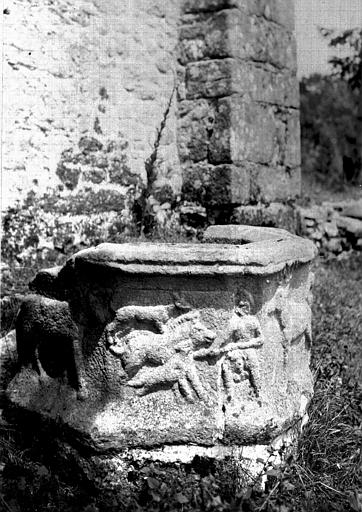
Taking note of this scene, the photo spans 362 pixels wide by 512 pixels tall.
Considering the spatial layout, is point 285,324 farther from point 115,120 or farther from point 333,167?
point 333,167

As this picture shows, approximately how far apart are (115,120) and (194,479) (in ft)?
11.6

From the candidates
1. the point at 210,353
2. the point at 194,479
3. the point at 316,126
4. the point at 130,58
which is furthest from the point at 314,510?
the point at 316,126

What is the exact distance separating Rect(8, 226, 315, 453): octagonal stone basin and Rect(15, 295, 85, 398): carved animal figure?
18 millimetres

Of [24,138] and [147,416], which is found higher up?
[24,138]

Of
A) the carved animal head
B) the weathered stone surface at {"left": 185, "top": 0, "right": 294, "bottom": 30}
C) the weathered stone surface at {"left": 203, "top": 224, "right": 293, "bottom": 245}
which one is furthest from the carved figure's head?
the weathered stone surface at {"left": 185, "top": 0, "right": 294, "bottom": 30}

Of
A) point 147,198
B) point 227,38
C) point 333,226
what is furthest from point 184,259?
point 333,226

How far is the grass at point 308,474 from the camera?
2.72 meters

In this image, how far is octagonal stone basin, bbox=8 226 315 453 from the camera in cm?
282

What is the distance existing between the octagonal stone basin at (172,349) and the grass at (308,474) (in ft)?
0.67

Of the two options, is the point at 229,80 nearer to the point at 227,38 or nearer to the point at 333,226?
the point at 227,38

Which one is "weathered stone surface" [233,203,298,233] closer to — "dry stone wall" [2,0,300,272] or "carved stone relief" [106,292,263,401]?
"dry stone wall" [2,0,300,272]

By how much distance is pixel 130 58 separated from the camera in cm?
583

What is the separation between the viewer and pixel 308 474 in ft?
9.93

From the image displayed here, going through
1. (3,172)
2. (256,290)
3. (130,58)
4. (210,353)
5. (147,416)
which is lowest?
(147,416)
